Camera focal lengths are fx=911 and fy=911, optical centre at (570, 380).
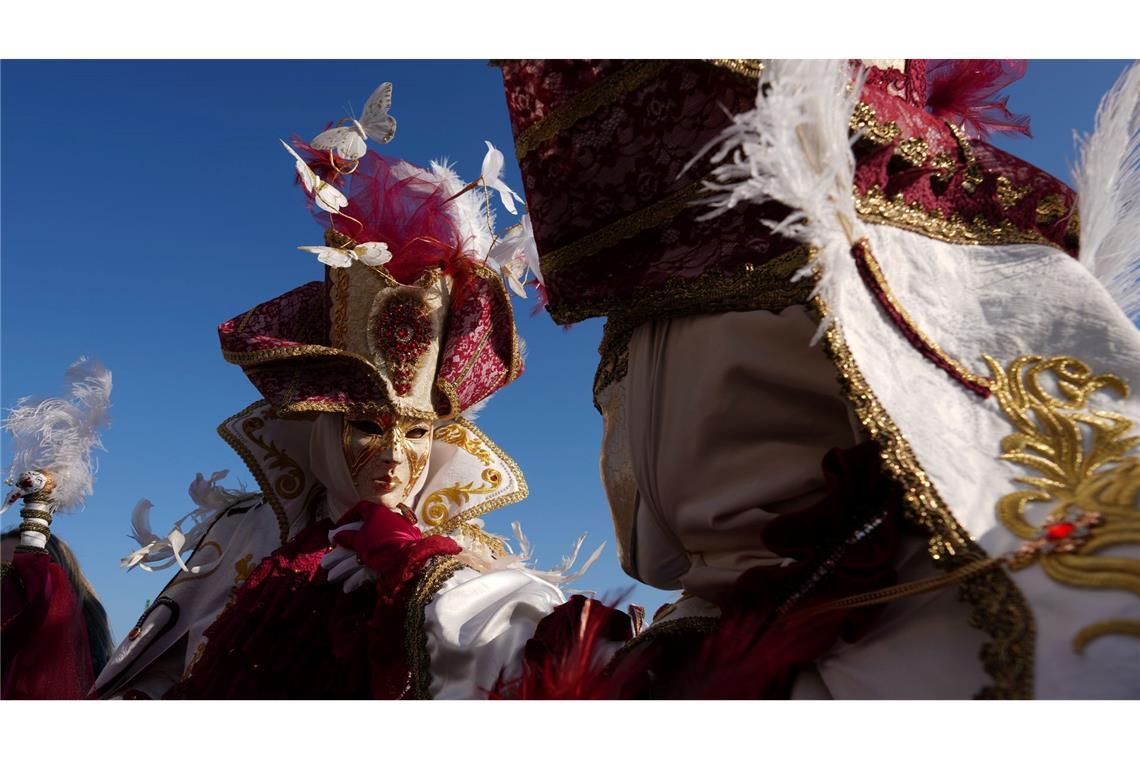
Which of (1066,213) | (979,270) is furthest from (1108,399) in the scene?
(1066,213)

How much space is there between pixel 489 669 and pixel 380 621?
57 cm

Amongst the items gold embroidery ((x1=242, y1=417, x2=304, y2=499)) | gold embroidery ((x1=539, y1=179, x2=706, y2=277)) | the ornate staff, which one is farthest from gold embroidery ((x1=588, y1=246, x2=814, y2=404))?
the ornate staff

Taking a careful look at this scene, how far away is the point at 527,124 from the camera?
2000 millimetres

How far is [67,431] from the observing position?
398 cm

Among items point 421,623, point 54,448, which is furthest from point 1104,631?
point 54,448

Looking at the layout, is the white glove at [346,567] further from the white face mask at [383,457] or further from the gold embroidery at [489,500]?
the gold embroidery at [489,500]

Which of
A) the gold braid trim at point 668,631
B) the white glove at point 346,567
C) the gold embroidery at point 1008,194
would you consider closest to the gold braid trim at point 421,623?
the white glove at point 346,567

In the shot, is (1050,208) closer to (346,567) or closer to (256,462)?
(346,567)

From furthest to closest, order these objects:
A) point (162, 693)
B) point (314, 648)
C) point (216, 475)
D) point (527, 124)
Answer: point (216, 475) → point (162, 693) → point (314, 648) → point (527, 124)

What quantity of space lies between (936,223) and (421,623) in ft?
6.12

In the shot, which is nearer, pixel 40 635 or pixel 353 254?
pixel 40 635

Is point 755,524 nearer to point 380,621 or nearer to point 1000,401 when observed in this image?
point 1000,401

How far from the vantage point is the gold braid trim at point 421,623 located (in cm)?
267

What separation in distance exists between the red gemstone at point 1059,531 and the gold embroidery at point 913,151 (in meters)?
0.72
